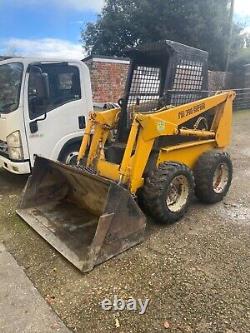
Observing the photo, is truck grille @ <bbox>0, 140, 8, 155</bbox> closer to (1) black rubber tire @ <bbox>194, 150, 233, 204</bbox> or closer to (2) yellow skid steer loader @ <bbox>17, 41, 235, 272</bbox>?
(2) yellow skid steer loader @ <bbox>17, 41, 235, 272</bbox>

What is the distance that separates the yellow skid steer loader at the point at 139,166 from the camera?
3549mm

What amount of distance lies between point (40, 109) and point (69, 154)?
1012 millimetres

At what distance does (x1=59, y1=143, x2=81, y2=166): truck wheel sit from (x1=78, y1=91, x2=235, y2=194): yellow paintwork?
1170mm

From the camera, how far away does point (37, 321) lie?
266 cm

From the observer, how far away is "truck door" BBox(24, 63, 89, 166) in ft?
16.7

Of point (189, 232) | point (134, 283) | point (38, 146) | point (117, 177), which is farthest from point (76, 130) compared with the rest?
point (134, 283)

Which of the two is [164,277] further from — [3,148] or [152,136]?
[3,148]

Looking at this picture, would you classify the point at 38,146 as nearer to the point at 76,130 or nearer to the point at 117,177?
the point at 76,130

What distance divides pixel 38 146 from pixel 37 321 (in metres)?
3.18

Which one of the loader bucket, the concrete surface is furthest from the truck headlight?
the concrete surface

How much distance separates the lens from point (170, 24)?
20750mm

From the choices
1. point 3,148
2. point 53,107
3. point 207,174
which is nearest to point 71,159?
point 53,107

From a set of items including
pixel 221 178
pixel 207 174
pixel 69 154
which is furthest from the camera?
pixel 69 154

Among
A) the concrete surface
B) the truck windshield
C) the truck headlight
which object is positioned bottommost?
the concrete surface
